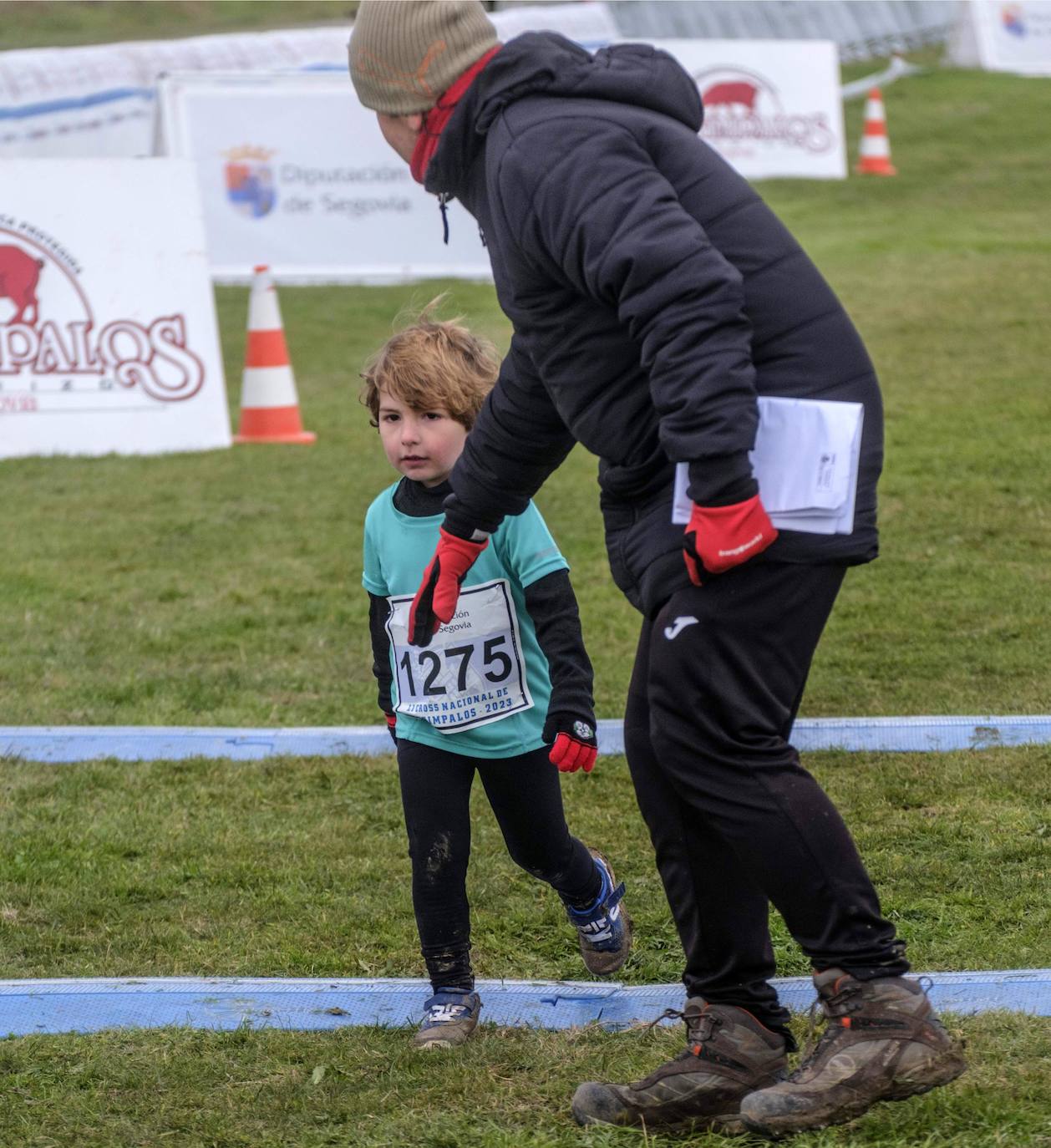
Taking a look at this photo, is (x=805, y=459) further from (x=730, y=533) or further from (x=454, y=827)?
(x=454, y=827)

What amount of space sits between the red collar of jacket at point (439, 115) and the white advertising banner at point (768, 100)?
15408 mm

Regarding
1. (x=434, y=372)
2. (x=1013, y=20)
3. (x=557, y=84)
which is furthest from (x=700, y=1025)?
(x=1013, y=20)

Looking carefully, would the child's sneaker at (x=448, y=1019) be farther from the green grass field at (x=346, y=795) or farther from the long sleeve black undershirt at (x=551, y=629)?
the long sleeve black undershirt at (x=551, y=629)

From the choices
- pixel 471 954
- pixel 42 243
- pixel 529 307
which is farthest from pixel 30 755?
pixel 42 243

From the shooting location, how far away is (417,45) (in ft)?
8.34

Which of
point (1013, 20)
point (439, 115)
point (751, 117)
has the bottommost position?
point (439, 115)

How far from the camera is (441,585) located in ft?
9.98

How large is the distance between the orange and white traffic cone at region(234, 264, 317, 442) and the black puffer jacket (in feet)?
23.2

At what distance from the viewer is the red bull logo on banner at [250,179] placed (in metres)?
14.0

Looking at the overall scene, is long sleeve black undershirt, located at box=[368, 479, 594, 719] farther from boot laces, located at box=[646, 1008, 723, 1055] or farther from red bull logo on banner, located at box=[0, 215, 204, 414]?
red bull logo on banner, located at box=[0, 215, 204, 414]

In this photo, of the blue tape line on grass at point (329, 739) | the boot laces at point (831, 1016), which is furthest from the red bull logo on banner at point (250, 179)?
the boot laces at point (831, 1016)

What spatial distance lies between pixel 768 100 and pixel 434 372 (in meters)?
15.9

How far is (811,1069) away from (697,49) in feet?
55.1

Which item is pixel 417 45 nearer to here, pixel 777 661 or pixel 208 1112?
pixel 777 661
